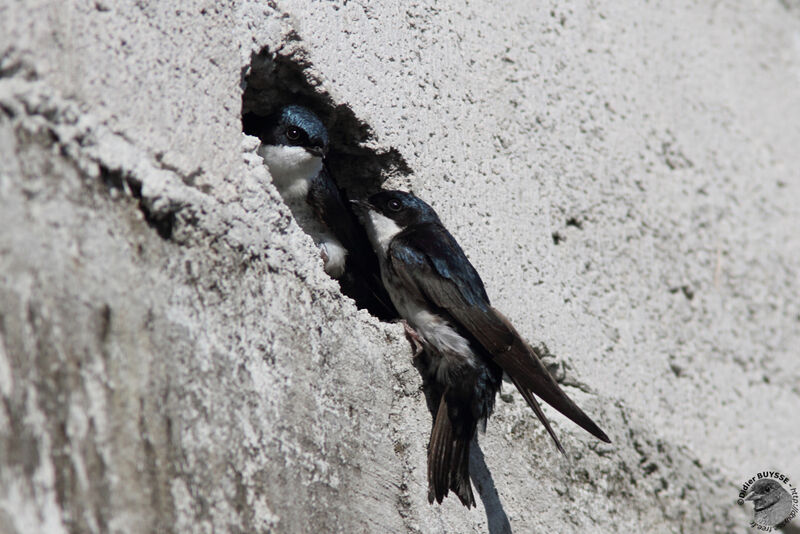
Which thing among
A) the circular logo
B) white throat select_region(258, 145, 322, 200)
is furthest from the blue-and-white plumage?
the circular logo

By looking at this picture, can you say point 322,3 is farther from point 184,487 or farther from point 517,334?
point 184,487

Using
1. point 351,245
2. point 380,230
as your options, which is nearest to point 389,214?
point 380,230

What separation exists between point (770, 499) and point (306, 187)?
1780 millimetres

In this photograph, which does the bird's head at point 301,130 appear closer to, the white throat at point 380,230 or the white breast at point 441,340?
the white throat at point 380,230

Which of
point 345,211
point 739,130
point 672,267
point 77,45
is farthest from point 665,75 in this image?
point 77,45

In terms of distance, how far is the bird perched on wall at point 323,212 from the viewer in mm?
2498

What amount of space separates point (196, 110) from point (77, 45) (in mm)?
269

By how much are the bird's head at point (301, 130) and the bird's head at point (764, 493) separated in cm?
175

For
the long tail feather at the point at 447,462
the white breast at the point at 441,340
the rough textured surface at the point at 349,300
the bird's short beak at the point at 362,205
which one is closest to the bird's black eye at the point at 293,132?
the rough textured surface at the point at 349,300

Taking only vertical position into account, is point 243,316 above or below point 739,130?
below

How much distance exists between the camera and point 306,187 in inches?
100

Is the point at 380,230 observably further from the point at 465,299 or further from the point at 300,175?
the point at 465,299

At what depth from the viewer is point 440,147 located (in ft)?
7.95

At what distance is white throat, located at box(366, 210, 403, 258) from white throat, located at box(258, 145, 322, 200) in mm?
194
